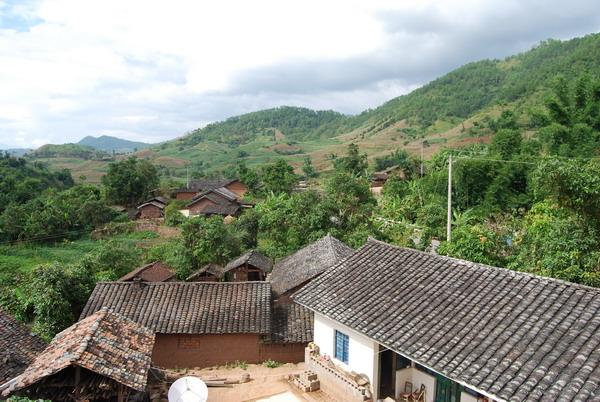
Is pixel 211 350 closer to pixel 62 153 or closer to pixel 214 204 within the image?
pixel 214 204

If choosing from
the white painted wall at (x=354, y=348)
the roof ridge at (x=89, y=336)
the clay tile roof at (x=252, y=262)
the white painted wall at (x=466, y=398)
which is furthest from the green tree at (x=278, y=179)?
the white painted wall at (x=466, y=398)

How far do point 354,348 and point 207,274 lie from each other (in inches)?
565

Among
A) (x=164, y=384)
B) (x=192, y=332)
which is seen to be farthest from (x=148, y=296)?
(x=164, y=384)

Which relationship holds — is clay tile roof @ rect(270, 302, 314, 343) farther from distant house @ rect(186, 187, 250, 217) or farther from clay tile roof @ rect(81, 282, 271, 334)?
distant house @ rect(186, 187, 250, 217)

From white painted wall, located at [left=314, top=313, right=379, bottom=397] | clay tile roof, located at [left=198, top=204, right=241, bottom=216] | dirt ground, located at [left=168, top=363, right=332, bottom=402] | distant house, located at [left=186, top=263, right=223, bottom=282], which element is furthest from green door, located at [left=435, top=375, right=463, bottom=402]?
clay tile roof, located at [left=198, top=204, right=241, bottom=216]

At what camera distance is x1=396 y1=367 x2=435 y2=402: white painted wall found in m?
11.0

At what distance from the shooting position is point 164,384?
539 inches

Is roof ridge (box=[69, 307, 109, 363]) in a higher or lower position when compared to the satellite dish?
higher

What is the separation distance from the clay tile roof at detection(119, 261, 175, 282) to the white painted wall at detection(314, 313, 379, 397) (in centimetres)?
1422

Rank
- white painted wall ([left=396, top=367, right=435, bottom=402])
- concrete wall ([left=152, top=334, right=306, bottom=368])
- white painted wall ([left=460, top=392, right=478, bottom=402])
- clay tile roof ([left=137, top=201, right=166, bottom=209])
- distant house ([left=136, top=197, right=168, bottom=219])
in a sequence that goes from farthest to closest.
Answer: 1. clay tile roof ([left=137, top=201, right=166, bottom=209])
2. distant house ([left=136, top=197, right=168, bottom=219])
3. concrete wall ([left=152, top=334, right=306, bottom=368])
4. white painted wall ([left=396, top=367, right=435, bottom=402])
5. white painted wall ([left=460, top=392, right=478, bottom=402])

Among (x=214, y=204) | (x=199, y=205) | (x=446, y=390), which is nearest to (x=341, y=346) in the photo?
(x=446, y=390)

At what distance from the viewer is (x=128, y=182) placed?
55.2 m

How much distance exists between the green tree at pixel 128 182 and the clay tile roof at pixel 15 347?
4276cm

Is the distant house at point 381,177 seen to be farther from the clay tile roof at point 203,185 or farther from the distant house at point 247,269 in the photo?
the distant house at point 247,269
